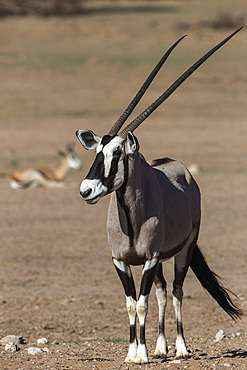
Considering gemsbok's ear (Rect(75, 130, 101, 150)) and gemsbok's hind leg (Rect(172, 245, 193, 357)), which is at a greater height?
gemsbok's ear (Rect(75, 130, 101, 150))

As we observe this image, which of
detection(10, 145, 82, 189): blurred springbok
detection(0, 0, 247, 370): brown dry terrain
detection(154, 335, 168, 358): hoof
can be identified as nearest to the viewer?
detection(154, 335, 168, 358): hoof

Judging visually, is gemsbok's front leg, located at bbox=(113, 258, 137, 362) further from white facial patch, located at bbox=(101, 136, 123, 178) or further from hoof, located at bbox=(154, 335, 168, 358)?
white facial patch, located at bbox=(101, 136, 123, 178)

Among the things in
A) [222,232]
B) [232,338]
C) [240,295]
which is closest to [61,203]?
[222,232]

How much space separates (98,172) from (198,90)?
23.3 m

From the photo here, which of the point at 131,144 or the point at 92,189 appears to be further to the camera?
the point at 131,144

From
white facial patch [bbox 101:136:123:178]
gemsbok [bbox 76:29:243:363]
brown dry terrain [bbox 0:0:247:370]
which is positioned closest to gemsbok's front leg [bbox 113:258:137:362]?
gemsbok [bbox 76:29:243:363]

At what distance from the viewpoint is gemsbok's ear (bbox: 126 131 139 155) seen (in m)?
4.86

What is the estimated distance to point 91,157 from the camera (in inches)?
757

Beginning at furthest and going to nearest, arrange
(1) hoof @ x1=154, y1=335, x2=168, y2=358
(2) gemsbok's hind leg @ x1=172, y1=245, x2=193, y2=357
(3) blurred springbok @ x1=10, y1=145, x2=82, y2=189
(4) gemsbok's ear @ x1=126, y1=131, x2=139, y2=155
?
(3) blurred springbok @ x1=10, y1=145, x2=82, y2=189
(2) gemsbok's hind leg @ x1=172, y1=245, x2=193, y2=357
(1) hoof @ x1=154, y1=335, x2=168, y2=358
(4) gemsbok's ear @ x1=126, y1=131, x2=139, y2=155

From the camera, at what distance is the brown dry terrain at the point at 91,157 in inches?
296

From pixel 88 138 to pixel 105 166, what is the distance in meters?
0.24

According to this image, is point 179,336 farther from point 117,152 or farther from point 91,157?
point 91,157

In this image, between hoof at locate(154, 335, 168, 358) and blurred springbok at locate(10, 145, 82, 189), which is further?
blurred springbok at locate(10, 145, 82, 189)

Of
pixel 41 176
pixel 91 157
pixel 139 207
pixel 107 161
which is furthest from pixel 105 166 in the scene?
pixel 91 157
